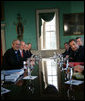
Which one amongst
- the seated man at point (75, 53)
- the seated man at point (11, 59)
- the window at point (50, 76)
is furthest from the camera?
the seated man at point (75, 53)

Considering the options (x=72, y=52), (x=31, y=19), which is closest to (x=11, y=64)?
(x=31, y=19)

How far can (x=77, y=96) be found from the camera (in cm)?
101

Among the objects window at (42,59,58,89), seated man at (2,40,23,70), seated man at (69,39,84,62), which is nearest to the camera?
window at (42,59,58,89)

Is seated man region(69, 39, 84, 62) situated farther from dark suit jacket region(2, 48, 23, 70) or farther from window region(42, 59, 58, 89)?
dark suit jacket region(2, 48, 23, 70)

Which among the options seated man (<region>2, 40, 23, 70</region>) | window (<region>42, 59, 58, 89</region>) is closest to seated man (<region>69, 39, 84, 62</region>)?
window (<region>42, 59, 58, 89</region>)

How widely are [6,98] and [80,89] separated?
1.68 ft

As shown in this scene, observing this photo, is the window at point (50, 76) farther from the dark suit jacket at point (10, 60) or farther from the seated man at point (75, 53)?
the seated man at point (75, 53)

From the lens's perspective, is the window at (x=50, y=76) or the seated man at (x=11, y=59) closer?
the window at (x=50, y=76)

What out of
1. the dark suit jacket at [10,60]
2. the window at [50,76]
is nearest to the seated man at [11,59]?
the dark suit jacket at [10,60]

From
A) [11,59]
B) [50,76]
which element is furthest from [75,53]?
[50,76]

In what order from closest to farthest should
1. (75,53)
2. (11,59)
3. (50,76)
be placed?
(50,76) < (11,59) < (75,53)

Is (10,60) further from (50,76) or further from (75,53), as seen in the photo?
(75,53)

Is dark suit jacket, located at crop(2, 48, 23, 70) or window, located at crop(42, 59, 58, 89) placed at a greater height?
dark suit jacket, located at crop(2, 48, 23, 70)

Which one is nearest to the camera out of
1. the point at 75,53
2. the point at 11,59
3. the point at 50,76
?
the point at 50,76
